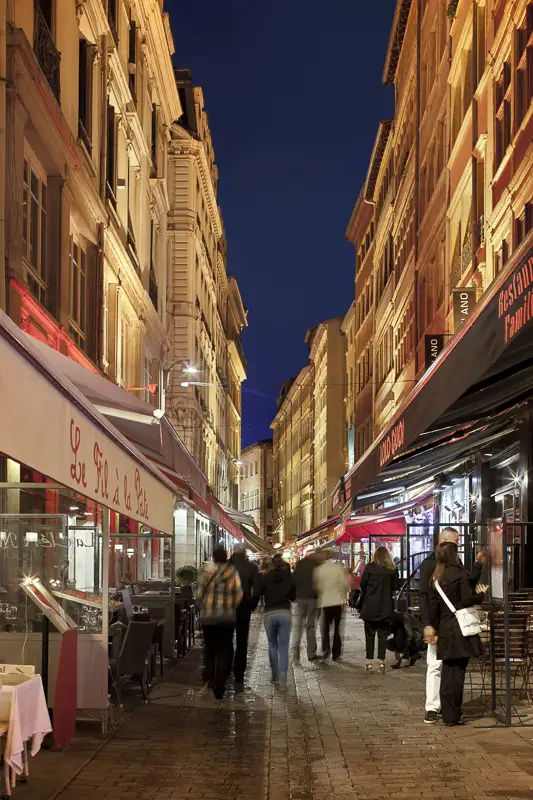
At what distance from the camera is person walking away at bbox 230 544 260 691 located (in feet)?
50.6

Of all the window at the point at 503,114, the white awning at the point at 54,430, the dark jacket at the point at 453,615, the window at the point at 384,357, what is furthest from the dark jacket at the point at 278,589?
the window at the point at 384,357

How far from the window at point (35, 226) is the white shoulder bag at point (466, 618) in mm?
10604

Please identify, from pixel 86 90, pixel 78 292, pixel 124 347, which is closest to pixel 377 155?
pixel 124 347

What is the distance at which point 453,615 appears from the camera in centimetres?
1096

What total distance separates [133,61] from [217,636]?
2302cm

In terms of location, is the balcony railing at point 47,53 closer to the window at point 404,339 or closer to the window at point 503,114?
the window at point 503,114

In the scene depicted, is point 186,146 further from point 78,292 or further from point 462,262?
point 78,292

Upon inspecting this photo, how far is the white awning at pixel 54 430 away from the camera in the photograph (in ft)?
16.1

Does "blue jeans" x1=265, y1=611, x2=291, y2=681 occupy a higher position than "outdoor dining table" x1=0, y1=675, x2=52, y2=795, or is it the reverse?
"outdoor dining table" x1=0, y1=675, x2=52, y2=795

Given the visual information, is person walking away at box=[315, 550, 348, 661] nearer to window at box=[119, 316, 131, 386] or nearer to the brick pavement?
the brick pavement

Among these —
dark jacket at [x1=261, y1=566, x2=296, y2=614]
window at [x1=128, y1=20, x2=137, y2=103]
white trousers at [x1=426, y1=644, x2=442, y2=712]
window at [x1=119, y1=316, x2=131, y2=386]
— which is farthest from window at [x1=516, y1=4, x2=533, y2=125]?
window at [x1=128, y1=20, x2=137, y2=103]

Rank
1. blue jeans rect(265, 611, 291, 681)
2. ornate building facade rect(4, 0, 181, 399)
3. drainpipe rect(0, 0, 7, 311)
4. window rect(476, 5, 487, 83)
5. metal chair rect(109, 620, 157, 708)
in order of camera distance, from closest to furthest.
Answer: metal chair rect(109, 620, 157, 708) → blue jeans rect(265, 611, 291, 681) → drainpipe rect(0, 0, 7, 311) → ornate building facade rect(4, 0, 181, 399) → window rect(476, 5, 487, 83)

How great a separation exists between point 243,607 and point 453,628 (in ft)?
18.7

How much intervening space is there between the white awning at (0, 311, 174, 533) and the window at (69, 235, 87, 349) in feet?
48.9
